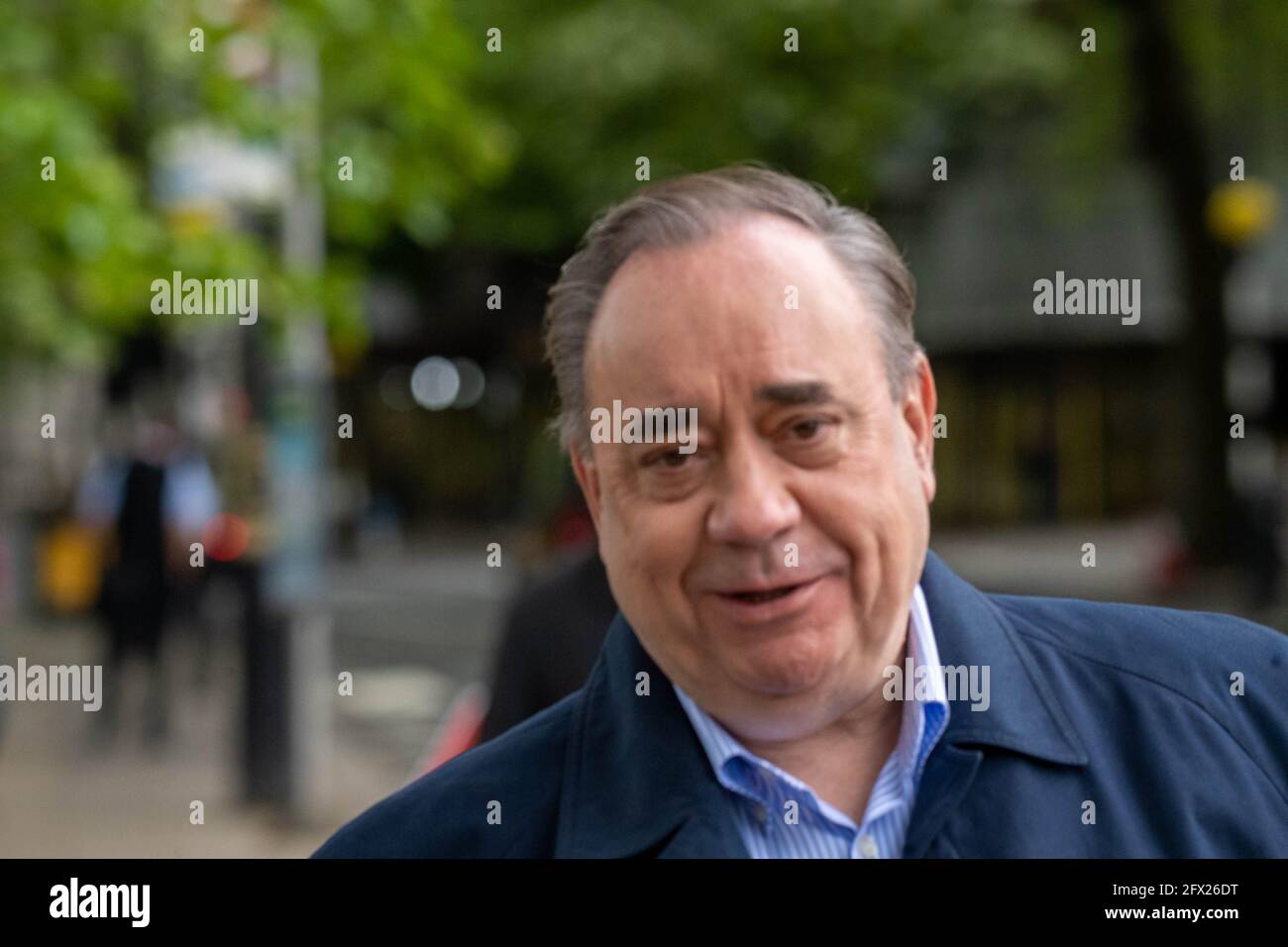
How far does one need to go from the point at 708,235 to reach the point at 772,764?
1.59 feet

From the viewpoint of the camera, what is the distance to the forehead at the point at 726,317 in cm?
156

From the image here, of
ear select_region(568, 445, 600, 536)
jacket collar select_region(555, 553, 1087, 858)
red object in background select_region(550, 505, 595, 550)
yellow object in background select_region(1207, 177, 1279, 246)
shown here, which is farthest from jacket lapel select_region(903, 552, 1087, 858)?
yellow object in background select_region(1207, 177, 1279, 246)

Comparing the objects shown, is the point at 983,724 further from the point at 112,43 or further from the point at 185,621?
the point at 185,621

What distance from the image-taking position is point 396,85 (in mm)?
7113

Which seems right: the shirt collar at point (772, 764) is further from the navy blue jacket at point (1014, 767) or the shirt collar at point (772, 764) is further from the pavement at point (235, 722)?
the pavement at point (235, 722)

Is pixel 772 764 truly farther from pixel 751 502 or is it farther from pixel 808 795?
pixel 751 502

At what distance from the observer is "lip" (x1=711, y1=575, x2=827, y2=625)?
1585 millimetres

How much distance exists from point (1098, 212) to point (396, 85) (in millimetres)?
13234

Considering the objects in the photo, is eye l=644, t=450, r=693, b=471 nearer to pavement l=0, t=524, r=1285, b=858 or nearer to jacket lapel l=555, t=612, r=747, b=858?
jacket lapel l=555, t=612, r=747, b=858

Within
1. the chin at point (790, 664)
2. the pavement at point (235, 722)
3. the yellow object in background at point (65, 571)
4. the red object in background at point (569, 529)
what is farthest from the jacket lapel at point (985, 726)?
the yellow object in background at point (65, 571)

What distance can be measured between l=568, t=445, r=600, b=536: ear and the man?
2 cm

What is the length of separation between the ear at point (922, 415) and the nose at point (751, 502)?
20 cm

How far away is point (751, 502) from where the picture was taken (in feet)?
5.09
